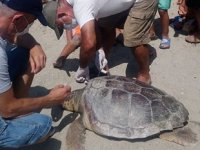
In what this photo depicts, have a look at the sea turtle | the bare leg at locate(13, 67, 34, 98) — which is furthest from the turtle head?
the bare leg at locate(13, 67, 34, 98)

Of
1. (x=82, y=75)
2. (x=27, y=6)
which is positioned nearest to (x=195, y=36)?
(x=82, y=75)

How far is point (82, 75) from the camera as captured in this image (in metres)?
3.79

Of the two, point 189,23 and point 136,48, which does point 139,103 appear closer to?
point 136,48

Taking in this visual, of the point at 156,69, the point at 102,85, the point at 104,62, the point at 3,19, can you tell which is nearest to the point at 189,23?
the point at 156,69

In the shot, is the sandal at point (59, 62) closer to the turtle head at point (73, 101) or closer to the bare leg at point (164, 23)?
the turtle head at point (73, 101)

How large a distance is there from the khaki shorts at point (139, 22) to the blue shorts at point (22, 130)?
1.20m

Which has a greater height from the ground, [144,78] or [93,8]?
[93,8]

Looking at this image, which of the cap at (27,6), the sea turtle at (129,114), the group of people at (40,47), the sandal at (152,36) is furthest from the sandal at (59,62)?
the cap at (27,6)

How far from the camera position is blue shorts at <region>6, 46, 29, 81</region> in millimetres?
3293

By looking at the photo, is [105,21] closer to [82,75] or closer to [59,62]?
[82,75]

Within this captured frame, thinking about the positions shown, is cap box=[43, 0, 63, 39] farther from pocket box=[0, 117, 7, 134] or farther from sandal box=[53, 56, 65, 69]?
sandal box=[53, 56, 65, 69]

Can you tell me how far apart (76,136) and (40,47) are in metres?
0.77

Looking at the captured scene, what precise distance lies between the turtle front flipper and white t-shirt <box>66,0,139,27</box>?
0.83m

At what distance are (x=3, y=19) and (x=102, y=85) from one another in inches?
43.2
